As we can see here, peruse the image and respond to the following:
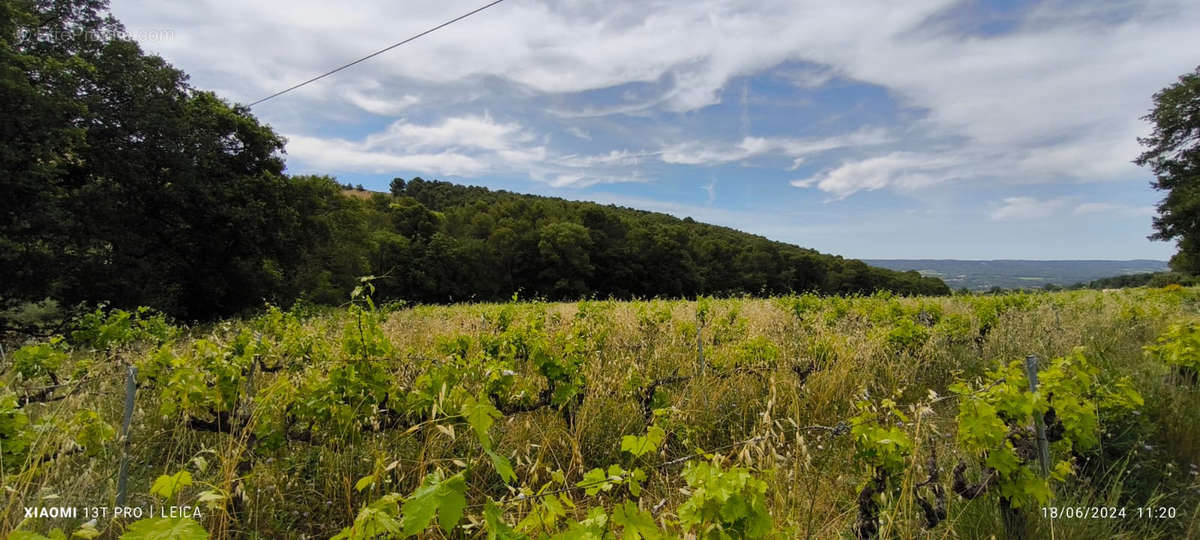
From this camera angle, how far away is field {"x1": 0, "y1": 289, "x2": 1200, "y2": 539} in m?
1.82

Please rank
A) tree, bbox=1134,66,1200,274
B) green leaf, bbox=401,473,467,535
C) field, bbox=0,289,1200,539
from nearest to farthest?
green leaf, bbox=401,473,467,535 → field, bbox=0,289,1200,539 → tree, bbox=1134,66,1200,274

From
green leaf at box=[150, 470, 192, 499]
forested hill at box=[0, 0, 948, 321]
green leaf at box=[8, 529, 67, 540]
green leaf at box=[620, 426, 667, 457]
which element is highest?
forested hill at box=[0, 0, 948, 321]

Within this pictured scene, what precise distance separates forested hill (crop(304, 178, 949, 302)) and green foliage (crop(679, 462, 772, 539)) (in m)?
30.4

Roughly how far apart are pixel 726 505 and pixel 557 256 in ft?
149

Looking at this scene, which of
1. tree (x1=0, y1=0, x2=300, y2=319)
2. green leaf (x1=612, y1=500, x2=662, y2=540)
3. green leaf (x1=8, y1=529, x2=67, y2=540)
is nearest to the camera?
green leaf (x1=8, y1=529, x2=67, y2=540)

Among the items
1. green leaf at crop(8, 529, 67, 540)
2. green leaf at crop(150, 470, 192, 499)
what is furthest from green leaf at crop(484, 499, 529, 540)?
green leaf at crop(150, 470, 192, 499)

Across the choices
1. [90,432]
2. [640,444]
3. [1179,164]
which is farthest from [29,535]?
[1179,164]

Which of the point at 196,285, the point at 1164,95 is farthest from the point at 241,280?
the point at 1164,95

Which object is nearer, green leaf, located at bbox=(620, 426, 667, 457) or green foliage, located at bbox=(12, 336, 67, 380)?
green leaf, located at bbox=(620, 426, 667, 457)

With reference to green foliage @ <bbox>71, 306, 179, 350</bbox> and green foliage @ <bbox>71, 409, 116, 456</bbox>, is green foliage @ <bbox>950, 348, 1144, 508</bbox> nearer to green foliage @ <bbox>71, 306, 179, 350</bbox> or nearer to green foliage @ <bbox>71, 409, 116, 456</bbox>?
green foliage @ <bbox>71, 409, 116, 456</bbox>

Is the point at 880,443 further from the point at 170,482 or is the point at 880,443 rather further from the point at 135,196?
the point at 135,196

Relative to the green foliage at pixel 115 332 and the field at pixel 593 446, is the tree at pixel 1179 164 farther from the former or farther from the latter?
the green foliage at pixel 115 332

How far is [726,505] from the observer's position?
4.99 ft

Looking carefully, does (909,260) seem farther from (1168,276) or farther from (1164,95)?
(1164,95)
